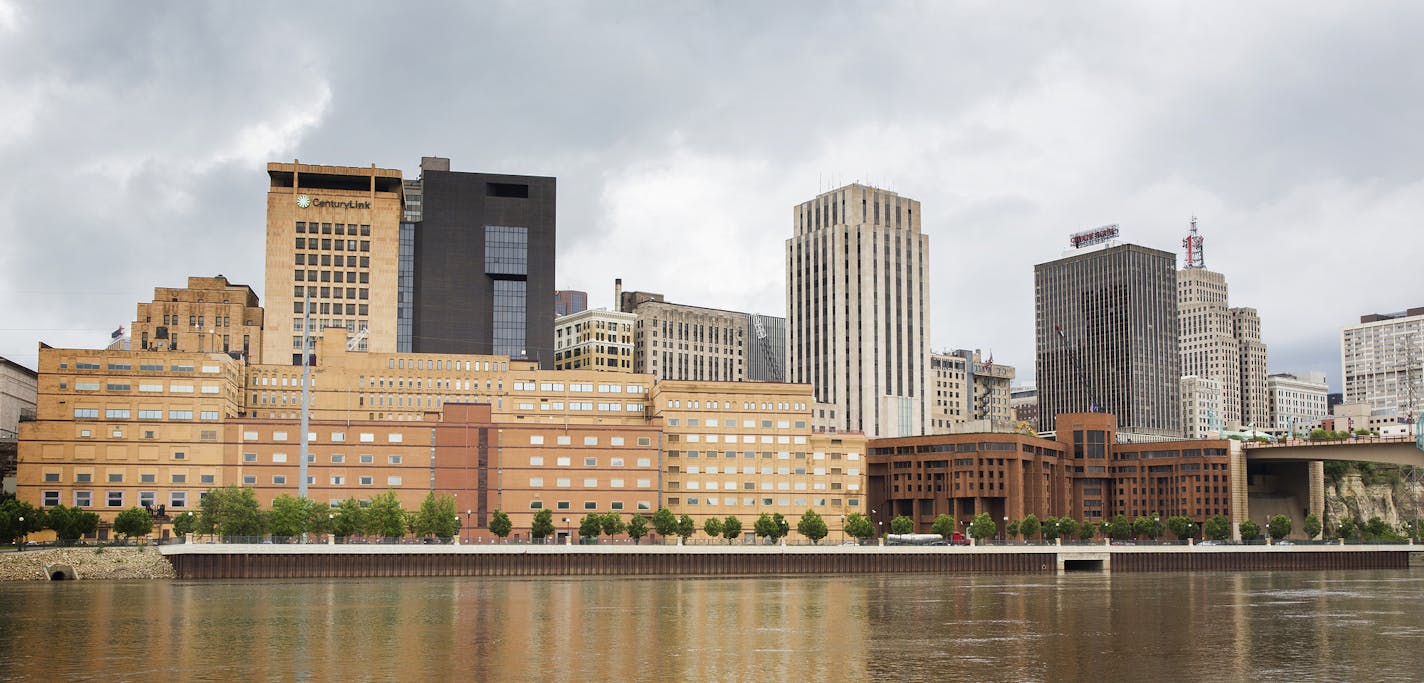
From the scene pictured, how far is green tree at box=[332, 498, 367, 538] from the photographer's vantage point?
19650 centimetres

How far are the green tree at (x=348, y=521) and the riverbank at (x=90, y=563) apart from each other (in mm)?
24222

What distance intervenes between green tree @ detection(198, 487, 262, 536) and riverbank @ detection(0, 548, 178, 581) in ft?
41.2

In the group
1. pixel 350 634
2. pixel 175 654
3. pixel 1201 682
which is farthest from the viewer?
pixel 350 634

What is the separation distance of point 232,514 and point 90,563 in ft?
68.7

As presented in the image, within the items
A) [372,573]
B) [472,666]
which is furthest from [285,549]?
[472,666]

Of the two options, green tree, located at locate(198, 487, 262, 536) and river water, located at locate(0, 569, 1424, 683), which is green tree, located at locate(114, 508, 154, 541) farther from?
river water, located at locate(0, 569, 1424, 683)

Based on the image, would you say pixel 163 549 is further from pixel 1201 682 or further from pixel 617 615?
pixel 1201 682

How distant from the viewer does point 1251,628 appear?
111 meters

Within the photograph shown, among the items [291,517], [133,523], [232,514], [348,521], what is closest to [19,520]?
[133,523]

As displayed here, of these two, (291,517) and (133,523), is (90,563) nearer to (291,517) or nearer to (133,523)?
(133,523)

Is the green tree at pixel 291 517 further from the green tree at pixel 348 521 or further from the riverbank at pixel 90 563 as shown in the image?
the riverbank at pixel 90 563

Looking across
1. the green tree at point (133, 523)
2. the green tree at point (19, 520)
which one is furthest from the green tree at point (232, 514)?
the green tree at point (19, 520)

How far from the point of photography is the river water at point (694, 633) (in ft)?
266

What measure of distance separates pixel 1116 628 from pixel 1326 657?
20.2 metres
